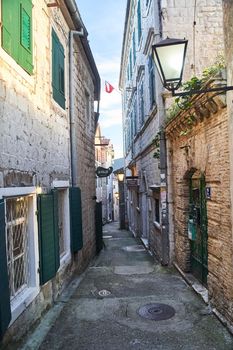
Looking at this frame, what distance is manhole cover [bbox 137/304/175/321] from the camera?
5734 mm

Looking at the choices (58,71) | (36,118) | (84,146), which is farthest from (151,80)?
(36,118)

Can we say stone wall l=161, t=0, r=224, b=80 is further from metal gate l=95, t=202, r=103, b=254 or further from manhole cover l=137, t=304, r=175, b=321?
metal gate l=95, t=202, r=103, b=254

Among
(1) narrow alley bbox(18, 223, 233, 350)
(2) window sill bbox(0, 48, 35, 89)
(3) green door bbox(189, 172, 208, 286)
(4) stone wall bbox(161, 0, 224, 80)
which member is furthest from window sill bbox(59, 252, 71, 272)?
(4) stone wall bbox(161, 0, 224, 80)

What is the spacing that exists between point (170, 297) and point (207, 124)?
3278 mm

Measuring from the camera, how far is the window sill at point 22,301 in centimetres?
448

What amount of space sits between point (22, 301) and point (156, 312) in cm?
233

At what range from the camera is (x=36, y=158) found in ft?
18.8

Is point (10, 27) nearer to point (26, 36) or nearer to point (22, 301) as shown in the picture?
point (26, 36)

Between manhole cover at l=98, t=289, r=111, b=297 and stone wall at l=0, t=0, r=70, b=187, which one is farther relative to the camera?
manhole cover at l=98, t=289, r=111, b=297

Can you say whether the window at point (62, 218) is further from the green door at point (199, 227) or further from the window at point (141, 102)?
the window at point (141, 102)

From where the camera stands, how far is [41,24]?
6.18 m

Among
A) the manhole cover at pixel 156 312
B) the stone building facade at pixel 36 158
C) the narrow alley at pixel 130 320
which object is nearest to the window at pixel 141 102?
the stone building facade at pixel 36 158

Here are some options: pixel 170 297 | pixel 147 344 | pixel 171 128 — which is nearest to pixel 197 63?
pixel 171 128

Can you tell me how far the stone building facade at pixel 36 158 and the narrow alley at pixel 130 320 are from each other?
0.40 m
